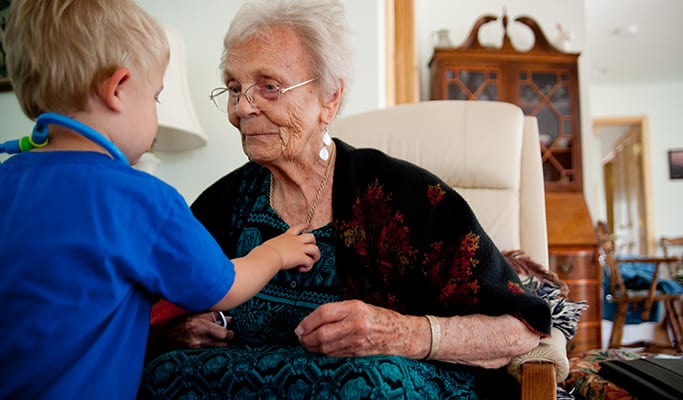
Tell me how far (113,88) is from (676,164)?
861 cm

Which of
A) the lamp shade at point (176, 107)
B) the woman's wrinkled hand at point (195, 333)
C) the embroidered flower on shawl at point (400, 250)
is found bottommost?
the woman's wrinkled hand at point (195, 333)

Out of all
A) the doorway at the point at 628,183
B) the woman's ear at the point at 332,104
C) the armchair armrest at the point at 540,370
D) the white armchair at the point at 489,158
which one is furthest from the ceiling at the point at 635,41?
the armchair armrest at the point at 540,370

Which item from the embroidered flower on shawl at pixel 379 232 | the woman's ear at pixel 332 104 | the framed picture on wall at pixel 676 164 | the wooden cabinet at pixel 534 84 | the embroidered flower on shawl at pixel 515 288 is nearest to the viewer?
the embroidered flower on shawl at pixel 515 288

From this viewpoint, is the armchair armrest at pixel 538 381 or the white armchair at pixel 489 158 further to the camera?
the white armchair at pixel 489 158

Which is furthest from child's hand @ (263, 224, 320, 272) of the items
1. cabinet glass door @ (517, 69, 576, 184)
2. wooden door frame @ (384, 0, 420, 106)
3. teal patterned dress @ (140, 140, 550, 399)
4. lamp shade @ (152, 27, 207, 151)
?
cabinet glass door @ (517, 69, 576, 184)

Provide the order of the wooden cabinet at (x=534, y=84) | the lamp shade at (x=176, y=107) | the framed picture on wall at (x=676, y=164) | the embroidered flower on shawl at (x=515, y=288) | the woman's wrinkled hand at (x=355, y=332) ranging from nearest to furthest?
the woman's wrinkled hand at (x=355, y=332) < the embroidered flower on shawl at (x=515, y=288) < the lamp shade at (x=176, y=107) < the wooden cabinet at (x=534, y=84) < the framed picture on wall at (x=676, y=164)

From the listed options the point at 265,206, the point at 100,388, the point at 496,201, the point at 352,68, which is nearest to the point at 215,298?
the point at 100,388

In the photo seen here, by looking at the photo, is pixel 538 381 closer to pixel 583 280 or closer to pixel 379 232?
pixel 379 232

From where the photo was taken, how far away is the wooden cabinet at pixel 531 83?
4.09 meters

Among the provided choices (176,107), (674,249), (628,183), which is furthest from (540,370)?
(628,183)

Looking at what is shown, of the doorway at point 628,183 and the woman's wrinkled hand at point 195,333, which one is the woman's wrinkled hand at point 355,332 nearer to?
the woman's wrinkled hand at point 195,333

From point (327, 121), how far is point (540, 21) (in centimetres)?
387

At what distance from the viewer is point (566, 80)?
4145mm

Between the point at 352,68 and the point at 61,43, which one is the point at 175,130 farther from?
the point at 61,43
